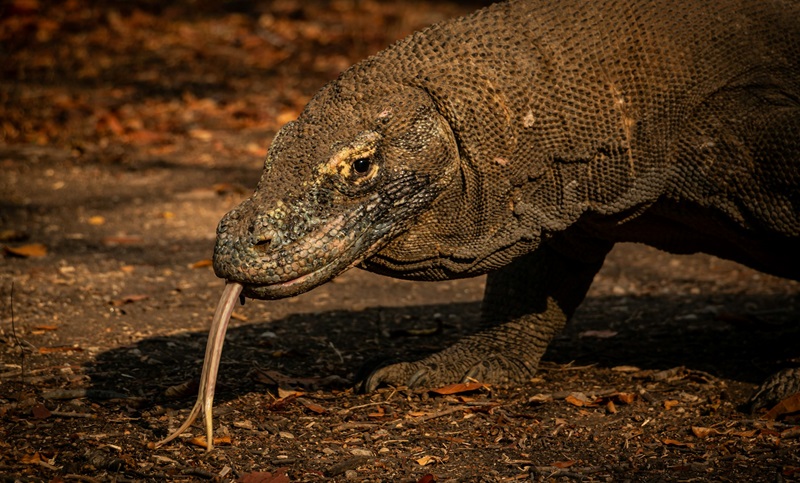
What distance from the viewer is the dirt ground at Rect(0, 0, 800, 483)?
124 inches

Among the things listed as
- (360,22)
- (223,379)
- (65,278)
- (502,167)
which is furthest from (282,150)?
(360,22)

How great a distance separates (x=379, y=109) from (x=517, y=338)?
1.43 m

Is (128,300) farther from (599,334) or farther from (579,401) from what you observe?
(579,401)

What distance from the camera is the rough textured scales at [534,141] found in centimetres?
301

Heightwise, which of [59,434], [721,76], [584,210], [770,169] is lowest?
[59,434]

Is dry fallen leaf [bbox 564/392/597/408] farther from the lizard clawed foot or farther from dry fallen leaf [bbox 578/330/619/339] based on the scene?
dry fallen leaf [bbox 578/330/619/339]

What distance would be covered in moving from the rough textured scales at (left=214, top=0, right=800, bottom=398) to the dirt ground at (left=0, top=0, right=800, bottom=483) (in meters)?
0.59

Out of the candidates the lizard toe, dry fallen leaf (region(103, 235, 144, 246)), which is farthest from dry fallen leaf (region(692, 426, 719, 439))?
dry fallen leaf (region(103, 235, 144, 246))

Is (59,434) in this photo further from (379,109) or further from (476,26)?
(476,26)

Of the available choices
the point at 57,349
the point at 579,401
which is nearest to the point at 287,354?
the point at 57,349

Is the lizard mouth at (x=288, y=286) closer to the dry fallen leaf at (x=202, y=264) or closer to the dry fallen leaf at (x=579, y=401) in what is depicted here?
the dry fallen leaf at (x=579, y=401)

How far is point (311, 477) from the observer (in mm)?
3018

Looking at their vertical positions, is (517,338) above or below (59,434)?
above

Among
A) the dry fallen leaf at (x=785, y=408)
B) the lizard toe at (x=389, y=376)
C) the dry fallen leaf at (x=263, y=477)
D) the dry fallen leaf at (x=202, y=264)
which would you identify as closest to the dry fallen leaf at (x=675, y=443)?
the dry fallen leaf at (x=785, y=408)
